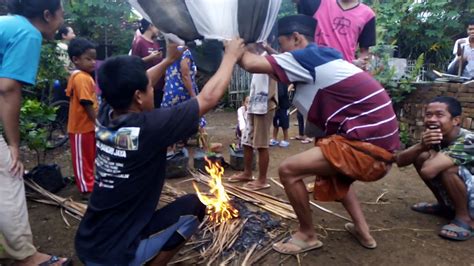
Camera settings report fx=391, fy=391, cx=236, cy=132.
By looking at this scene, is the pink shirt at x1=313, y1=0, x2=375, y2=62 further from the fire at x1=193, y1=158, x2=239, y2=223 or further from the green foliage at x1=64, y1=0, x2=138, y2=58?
the green foliage at x1=64, y1=0, x2=138, y2=58

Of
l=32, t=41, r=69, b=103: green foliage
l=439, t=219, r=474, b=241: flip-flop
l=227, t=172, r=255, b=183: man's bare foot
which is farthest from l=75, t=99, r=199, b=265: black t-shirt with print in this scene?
l=32, t=41, r=69, b=103: green foliage

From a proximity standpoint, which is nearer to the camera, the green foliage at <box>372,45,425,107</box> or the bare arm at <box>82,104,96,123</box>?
the bare arm at <box>82,104,96,123</box>

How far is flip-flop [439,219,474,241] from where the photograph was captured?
3380 mm

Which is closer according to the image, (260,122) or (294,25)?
(294,25)

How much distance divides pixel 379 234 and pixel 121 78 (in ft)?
8.60

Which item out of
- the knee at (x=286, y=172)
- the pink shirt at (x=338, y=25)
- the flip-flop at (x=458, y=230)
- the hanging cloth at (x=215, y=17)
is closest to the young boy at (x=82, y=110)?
the hanging cloth at (x=215, y=17)

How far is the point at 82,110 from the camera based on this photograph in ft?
13.8

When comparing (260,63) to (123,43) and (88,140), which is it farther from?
(123,43)

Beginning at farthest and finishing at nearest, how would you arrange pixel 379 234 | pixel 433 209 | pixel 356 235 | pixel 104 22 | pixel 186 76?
pixel 104 22 → pixel 186 76 → pixel 433 209 → pixel 379 234 → pixel 356 235

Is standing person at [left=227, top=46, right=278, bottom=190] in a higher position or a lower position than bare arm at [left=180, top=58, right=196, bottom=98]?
lower

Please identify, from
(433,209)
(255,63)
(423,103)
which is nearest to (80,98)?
(255,63)

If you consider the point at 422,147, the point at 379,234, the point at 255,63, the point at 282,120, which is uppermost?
the point at 255,63

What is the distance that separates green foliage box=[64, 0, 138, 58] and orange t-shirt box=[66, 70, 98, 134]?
561 cm

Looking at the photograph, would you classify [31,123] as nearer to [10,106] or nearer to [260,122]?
[10,106]
